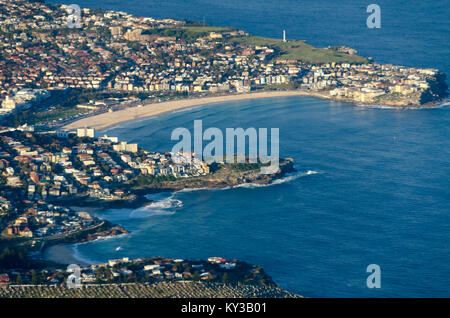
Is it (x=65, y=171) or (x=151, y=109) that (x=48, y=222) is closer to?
(x=65, y=171)

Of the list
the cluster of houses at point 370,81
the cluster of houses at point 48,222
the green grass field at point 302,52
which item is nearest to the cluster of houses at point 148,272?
the cluster of houses at point 48,222

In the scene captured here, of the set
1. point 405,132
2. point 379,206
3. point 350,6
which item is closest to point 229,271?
point 379,206

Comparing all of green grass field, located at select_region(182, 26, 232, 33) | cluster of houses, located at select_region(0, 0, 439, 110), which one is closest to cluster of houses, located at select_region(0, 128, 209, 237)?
cluster of houses, located at select_region(0, 0, 439, 110)

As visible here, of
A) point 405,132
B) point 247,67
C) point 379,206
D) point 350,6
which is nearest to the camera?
point 379,206

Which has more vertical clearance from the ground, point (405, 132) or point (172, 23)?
point (172, 23)

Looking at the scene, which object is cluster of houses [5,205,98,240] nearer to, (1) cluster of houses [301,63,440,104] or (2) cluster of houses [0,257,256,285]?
(2) cluster of houses [0,257,256,285]

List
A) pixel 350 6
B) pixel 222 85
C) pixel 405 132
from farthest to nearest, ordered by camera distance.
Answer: pixel 350 6 < pixel 222 85 < pixel 405 132

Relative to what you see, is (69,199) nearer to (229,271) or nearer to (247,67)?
(229,271)
